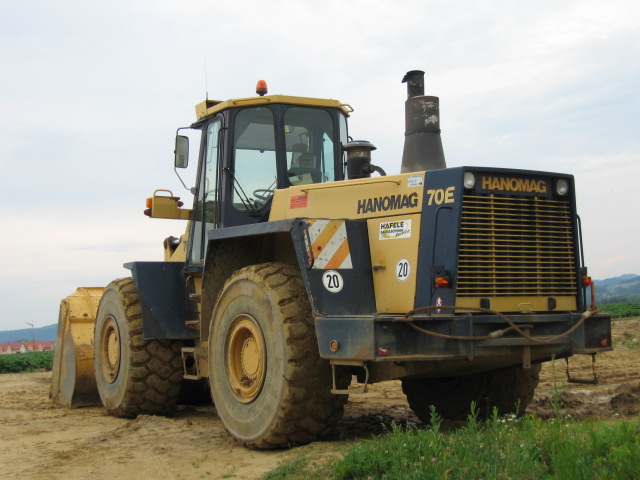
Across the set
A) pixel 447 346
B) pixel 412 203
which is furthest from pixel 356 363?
pixel 412 203

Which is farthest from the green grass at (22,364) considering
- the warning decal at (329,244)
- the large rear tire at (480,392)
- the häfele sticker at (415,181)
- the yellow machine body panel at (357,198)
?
the häfele sticker at (415,181)

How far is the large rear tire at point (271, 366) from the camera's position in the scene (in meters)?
6.27

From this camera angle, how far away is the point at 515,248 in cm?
643

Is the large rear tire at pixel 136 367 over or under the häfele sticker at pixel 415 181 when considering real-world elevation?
under

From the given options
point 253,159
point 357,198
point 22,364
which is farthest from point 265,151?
point 22,364

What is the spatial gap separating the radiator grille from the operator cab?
7.47 feet

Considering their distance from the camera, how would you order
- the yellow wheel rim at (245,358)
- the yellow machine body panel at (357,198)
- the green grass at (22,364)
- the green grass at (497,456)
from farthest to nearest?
the green grass at (22,364) < the yellow wheel rim at (245,358) < the yellow machine body panel at (357,198) < the green grass at (497,456)

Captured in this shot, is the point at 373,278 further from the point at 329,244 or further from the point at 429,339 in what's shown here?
the point at 429,339

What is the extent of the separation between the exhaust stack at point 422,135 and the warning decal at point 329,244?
100cm

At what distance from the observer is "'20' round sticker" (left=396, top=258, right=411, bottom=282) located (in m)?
6.38

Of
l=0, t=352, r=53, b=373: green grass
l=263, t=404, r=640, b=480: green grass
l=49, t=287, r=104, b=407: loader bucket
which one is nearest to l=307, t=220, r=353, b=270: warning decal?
l=263, t=404, r=640, b=480: green grass

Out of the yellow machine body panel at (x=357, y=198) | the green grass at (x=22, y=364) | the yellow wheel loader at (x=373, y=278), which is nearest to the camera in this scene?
the yellow wheel loader at (x=373, y=278)

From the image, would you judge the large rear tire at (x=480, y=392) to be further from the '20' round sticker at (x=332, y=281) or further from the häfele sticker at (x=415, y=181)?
the häfele sticker at (x=415, y=181)

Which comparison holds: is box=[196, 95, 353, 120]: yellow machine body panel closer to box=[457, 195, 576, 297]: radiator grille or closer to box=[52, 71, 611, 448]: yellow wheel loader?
box=[52, 71, 611, 448]: yellow wheel loader
